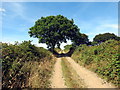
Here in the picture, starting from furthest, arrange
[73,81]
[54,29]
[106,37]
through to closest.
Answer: [106,37] < [54,29] < [73,81]

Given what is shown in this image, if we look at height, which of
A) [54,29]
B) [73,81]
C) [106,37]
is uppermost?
[106,37]

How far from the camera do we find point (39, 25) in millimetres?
30250

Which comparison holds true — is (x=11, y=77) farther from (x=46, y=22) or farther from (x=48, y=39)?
(x=46, y=22)

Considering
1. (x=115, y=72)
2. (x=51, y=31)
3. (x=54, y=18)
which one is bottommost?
(x=115, y=72)

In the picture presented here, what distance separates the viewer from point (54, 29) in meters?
28.8

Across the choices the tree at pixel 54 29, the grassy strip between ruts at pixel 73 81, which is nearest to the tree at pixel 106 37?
the tree at pixel 54 29

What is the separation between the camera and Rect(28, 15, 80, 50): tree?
27856mm

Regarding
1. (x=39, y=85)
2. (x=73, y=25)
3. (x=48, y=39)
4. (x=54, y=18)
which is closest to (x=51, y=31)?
(x=48, y=39)

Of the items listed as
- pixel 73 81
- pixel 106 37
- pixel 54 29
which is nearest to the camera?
pixel 73 81

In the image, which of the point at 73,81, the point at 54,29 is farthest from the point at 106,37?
the point at 73,81

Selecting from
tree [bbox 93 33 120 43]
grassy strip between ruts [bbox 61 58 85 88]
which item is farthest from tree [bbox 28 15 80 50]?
tree [bbox 93 33 120 43]

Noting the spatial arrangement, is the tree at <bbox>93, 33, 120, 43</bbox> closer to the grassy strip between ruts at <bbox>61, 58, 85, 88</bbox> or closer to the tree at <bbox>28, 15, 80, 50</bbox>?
the tree at <bbox>28, 15, 80, 50</bbox>

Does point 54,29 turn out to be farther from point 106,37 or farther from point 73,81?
point 106,37

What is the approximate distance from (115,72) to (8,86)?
7.62 m
